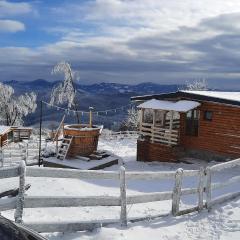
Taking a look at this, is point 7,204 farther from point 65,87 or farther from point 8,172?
point 65,87

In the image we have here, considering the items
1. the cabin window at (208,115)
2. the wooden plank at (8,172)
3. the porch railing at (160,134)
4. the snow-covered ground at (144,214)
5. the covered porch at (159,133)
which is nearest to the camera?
the wooden plank at (8,172)

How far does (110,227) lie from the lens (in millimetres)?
8773

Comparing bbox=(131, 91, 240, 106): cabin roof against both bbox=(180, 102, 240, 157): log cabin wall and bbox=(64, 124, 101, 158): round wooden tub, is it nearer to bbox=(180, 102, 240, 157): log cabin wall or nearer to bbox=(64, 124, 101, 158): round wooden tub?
bbox=(180, 102, 240, 157): log cabin wall

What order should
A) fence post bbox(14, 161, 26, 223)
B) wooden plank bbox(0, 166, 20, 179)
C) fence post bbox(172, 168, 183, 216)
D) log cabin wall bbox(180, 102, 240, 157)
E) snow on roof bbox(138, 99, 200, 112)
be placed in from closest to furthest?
1. wooden plank bbox(0, 166, 20, 179)
2. fence post bbox(14, 161, 26, 223)
3. fence post bbox(172, 168, 183, 216)
4. log cabin wall bbox(180, 102, 240, 157)
5. snow on roof bbox(138, 99, 200, 112)

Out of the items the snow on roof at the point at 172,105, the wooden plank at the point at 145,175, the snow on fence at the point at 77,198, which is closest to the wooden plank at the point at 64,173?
the snow on fence at the point at 77,198

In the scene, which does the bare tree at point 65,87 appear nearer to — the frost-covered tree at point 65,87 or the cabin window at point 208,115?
the frost-covered tree at point 65,87

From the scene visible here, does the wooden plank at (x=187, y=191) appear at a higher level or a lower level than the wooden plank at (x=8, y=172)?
lower

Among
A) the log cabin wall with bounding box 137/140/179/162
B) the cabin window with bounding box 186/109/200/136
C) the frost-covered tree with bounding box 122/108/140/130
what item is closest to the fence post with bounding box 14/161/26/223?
the log cabin wall with bounding box 137/140/179/162

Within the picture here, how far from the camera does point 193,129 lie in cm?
2542

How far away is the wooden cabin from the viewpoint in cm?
2333

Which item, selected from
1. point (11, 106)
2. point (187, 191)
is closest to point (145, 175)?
point (187, 191)

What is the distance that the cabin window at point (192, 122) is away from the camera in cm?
2527

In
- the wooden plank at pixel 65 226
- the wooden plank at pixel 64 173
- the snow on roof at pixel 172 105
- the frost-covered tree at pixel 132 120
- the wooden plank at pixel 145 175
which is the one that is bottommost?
the frost-covered tree at pixel 132 120

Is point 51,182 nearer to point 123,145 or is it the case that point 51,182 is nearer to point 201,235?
point 201,235
